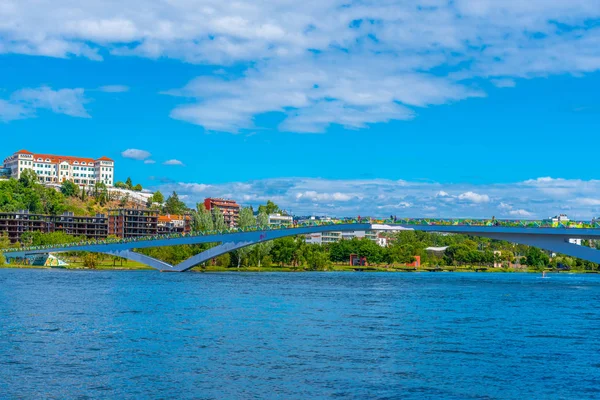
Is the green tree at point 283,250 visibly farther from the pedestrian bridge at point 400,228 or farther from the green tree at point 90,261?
the green tree at point 90,261

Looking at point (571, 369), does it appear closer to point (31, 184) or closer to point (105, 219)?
point (105, 219)

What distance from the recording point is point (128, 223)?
17625cm

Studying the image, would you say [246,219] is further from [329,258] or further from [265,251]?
[329,258]

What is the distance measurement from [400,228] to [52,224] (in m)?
102

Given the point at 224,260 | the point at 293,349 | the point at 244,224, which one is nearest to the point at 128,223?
the point at 224,260

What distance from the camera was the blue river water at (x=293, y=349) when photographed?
890 inches

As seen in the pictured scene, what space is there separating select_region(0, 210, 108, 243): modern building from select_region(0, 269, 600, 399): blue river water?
11523 centimetres

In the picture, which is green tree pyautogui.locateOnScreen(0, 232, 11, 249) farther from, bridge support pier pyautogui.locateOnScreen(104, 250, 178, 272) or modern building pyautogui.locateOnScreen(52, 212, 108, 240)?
bridge support pier pyautogui.locateOnScreen(104, 250, 178, 272)

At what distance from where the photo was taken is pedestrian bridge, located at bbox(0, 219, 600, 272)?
83.7 m

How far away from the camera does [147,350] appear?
29062 millimetres

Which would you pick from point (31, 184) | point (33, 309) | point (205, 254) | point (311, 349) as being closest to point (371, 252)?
point (205, 254)

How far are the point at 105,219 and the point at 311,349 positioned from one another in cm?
15367

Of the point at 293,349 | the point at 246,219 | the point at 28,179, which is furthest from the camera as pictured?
the point at 28,179

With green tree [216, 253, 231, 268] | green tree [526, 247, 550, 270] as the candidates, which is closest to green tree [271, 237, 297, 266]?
green tree [216, 253, 231, 268]
